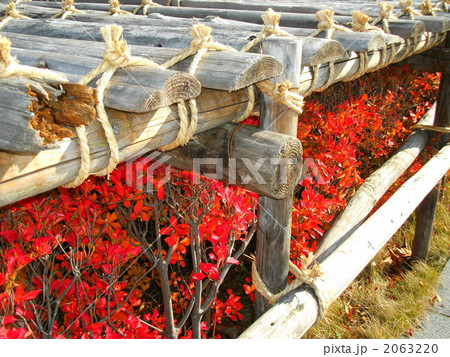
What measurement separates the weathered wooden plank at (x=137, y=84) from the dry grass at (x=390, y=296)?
10.0 ft

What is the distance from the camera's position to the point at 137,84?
3.99 ft

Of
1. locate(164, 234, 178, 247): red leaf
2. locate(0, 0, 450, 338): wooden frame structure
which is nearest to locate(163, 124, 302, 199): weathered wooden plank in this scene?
locate(0, 0, 450, 338): wooden frame structure

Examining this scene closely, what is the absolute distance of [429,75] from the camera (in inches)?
257

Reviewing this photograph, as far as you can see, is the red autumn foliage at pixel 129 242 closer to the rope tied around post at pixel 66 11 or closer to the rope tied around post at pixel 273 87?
the rope tied around post at pixel 66 11

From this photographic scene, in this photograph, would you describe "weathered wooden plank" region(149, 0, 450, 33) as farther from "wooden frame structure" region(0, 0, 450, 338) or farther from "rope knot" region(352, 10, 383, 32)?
"rope knot" region(352, 10, 383, 32)

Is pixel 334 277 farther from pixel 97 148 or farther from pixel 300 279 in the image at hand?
pixel 97 148

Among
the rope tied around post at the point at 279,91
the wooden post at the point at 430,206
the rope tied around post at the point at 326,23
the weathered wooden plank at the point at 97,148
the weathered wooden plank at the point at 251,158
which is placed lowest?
the wooden post at the point at 430,206

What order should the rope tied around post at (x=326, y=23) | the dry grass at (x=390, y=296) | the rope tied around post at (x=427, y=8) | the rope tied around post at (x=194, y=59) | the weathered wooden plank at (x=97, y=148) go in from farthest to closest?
the dry grass at (x=390, y=296), the rope tied around post at (x=427, y=8), the rope tied around post at (x=326, y=23), the rope tied around post at (x=194, y=59), the weathered wooden plank at (x=97, y=148)

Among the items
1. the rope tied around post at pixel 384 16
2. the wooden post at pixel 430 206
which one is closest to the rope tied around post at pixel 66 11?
the rope tied around post at pixel 384 16

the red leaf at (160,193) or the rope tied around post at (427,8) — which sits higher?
the rope tied around post at (427,8)

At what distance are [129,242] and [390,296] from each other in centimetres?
300

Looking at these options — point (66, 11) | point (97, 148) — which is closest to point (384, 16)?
point (66, 11)

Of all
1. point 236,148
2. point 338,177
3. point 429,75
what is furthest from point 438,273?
point 236,148

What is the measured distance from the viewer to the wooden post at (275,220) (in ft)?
6.20
